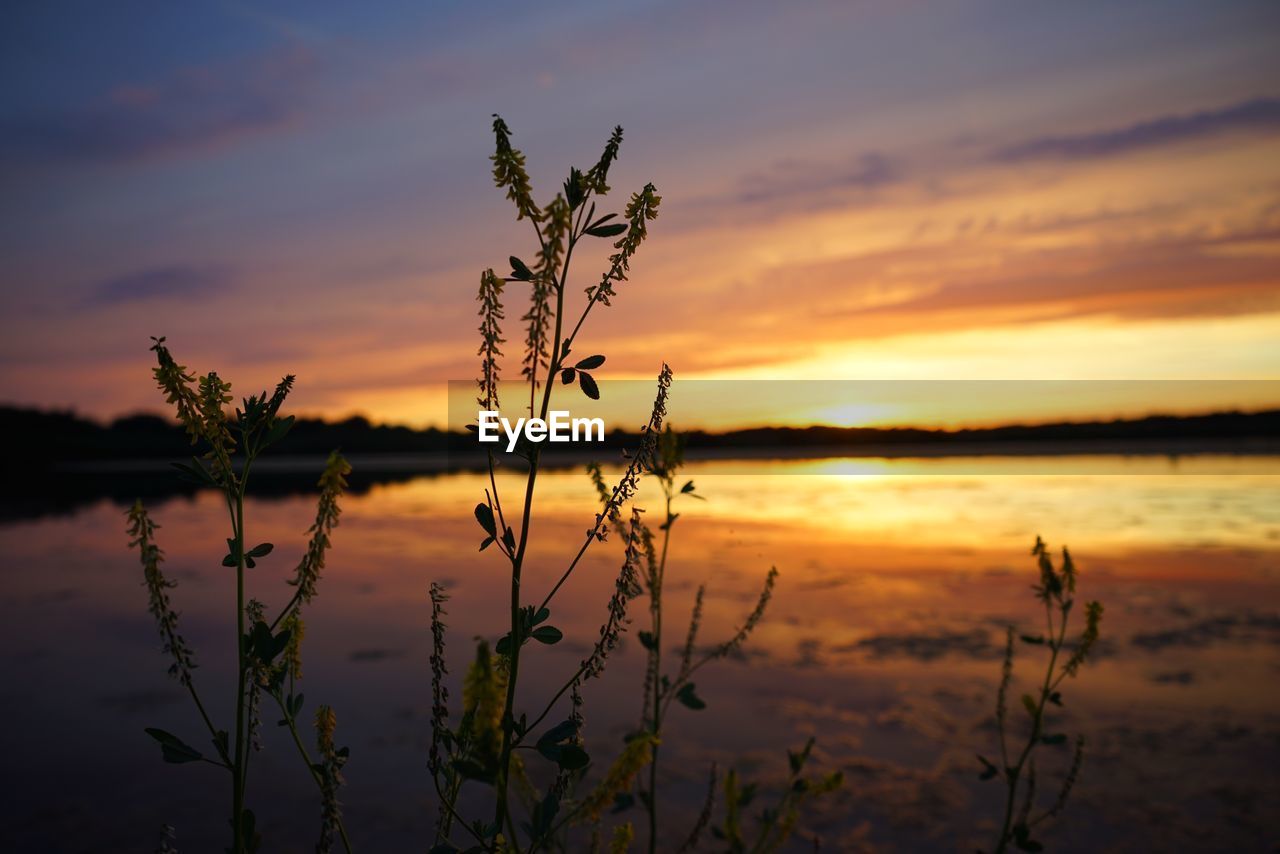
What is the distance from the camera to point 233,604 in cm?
1202

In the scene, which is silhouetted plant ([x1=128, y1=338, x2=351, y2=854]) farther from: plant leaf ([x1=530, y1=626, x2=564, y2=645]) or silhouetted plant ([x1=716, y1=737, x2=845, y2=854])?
silhouetted plant ([x1=716, y1=737, x2=845, y2=854])

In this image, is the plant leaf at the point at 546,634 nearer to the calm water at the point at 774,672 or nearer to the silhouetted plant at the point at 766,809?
the silhouetted plant at the point at 766,809

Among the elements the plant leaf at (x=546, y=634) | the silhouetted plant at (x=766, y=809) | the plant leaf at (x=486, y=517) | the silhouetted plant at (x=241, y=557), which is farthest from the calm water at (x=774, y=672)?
the plant leaf at (x=486, y=517)

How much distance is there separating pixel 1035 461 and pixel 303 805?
126ft

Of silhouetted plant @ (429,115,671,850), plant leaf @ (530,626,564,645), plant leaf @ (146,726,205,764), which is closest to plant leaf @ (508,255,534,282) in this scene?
silhouetted plant @ (429,115,671,850)

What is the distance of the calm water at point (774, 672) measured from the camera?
19.5ft

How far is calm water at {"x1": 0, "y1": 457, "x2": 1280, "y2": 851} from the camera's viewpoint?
19.5ft

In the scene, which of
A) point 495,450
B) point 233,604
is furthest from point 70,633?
point 495,450

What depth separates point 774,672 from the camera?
854 cm

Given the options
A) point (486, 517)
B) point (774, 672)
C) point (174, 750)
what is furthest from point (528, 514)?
point (774, 672)

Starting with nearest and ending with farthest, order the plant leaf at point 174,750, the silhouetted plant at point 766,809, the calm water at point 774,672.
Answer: the silhouetted plant at point 766,809 → the plant leaf at point 174,750 → the calm water at point 774,672

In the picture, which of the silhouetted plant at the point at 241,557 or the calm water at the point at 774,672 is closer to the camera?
the silhouetted plant at the point at 241,557

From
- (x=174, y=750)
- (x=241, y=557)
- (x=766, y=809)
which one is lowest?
(x=766, y=809)

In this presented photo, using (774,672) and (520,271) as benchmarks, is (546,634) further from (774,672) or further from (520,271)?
(774,672)
